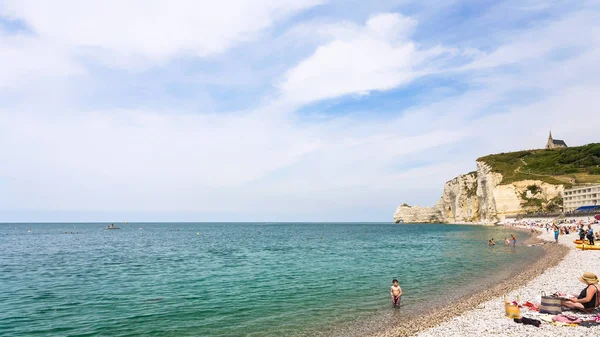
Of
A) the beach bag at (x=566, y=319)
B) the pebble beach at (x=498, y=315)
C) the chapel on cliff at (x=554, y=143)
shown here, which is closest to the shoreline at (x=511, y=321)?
the pebble beach at (x=498, y=315)

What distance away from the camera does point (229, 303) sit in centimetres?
1917

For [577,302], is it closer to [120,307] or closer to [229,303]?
[229,303]

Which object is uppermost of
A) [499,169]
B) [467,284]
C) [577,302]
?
[499,169]

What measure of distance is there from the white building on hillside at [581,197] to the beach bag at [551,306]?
8664 centimetres

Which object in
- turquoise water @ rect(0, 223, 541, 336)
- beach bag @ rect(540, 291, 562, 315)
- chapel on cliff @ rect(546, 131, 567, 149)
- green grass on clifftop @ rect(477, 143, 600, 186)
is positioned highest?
chapel on cliff @ rect(546, 131, 567, 149)

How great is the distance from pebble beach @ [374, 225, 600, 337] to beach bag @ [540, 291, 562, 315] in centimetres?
39

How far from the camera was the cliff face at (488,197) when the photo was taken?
9875cm

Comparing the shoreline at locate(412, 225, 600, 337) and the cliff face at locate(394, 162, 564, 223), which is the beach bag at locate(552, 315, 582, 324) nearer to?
the shoreline at locate(412, 225, 600, 337)

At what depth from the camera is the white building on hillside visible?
269 ft

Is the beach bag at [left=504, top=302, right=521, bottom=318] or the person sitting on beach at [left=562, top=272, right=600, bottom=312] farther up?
the person sitting on beach at [left=562, top=272, right=600, bottom=312]

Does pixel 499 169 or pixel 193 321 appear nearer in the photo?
pixel 193 321

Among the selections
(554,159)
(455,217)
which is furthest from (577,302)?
(455,217)

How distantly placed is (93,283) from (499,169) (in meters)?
122

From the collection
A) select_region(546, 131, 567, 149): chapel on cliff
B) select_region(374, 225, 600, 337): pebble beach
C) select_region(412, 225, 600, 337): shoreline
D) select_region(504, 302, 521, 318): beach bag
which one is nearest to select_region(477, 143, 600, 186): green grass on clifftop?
select_region(546, 131, 567, 149): chapel on cliff
